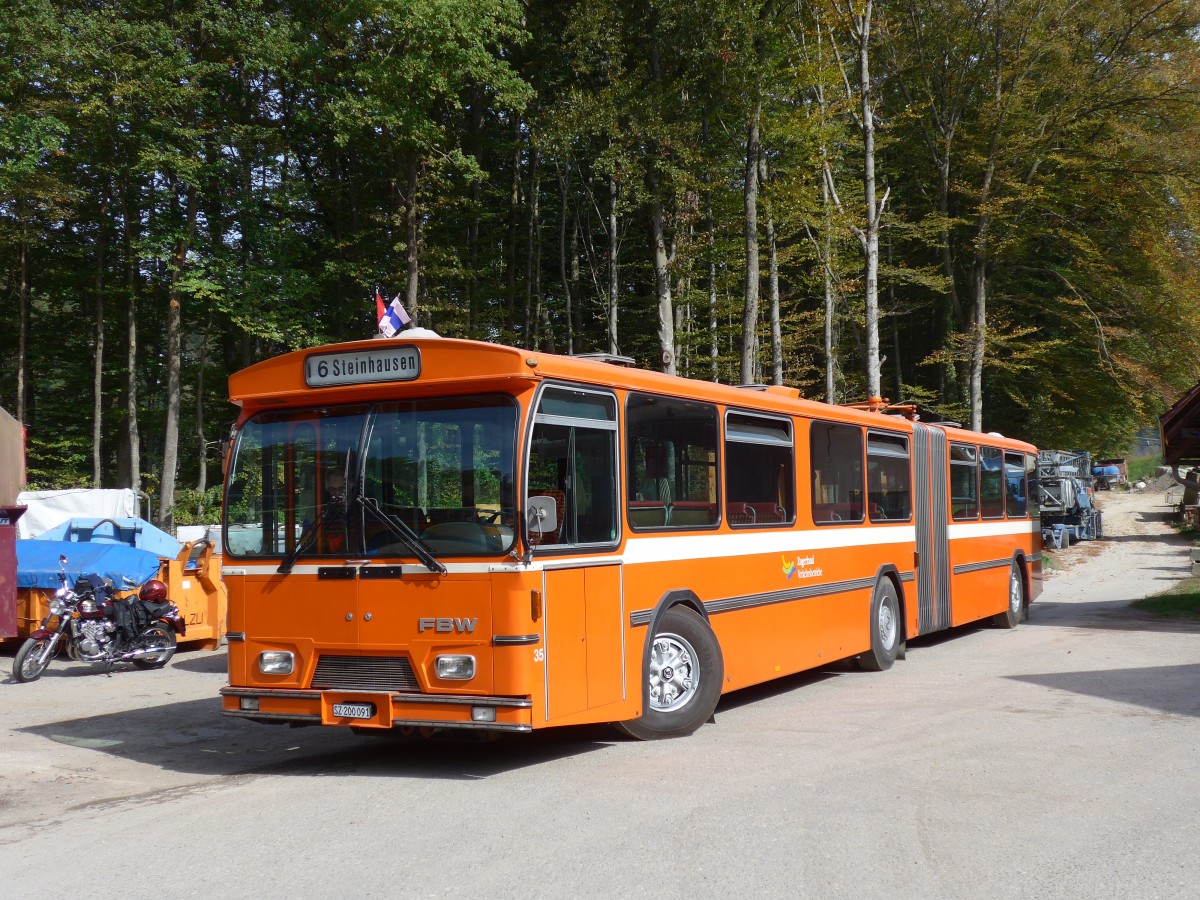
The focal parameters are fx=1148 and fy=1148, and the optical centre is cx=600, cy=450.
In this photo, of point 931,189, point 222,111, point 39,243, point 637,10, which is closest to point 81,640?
point 637,10

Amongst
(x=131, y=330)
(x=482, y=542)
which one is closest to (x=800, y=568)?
(x=482, y=542)

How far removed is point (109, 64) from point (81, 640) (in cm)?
1902

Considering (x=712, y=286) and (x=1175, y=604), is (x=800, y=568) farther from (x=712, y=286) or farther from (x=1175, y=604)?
(x=712, y=286)

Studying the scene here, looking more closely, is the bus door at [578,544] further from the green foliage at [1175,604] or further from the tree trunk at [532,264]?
the tree trunk at [532,264]

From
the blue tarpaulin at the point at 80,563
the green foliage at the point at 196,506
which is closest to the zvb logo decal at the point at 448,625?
the blue tarpaulin at the point at 80,563

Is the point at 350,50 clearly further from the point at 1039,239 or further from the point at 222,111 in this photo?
the point at 1039,239

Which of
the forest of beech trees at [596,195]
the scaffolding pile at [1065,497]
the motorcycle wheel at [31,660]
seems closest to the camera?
the motorcycle wheel at [31,660]

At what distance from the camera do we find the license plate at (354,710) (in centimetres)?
779

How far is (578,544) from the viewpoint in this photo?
8070mm

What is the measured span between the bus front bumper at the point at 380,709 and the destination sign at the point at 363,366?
7.11 ft

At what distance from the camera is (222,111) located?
1219 inches

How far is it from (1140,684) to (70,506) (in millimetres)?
22289

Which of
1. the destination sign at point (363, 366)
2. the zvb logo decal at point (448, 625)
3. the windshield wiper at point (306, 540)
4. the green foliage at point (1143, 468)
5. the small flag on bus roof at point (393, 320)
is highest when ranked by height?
the green foliage at point (1143, 468)

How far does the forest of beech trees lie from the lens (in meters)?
24.9
